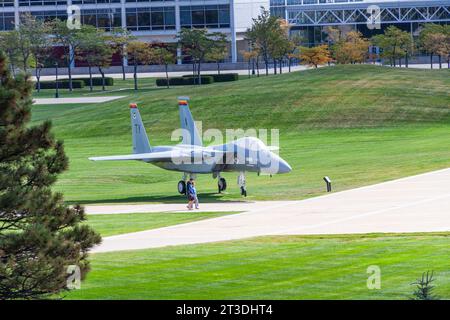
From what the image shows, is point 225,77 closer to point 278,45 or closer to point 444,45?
point 278,45

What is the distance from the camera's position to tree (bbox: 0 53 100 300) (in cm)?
1984

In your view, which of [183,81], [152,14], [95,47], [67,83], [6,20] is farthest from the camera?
[152,14]

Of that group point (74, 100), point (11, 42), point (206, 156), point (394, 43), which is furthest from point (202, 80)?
point (206, 156)

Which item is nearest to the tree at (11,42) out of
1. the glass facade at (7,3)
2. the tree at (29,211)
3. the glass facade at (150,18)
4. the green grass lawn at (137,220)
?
the glass facade at (7,3)

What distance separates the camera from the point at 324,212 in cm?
3991

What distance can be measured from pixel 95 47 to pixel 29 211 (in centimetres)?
10357

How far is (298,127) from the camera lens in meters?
80.5

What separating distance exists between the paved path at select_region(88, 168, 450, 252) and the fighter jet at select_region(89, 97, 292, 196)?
302 cm

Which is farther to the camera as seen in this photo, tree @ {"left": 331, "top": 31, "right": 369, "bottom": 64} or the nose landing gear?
tree @ {"left": 331, "top": 31, "right": 369, "bottom": 64}

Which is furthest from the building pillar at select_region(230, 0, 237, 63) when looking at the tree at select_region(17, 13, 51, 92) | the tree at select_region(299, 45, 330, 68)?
the tree at select_region(17, 13, 51, 92)

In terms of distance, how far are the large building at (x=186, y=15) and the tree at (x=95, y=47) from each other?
49.1ft

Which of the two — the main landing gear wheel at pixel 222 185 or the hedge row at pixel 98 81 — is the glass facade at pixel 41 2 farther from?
the main landing gear wheel at pixel 222 185

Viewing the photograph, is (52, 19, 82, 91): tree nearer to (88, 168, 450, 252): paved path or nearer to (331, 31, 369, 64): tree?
(331, 31, 369, 64): tree

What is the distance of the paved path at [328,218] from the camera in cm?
3441
